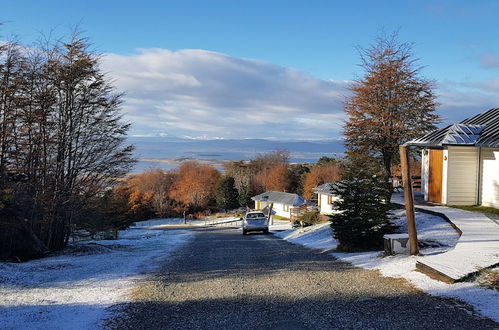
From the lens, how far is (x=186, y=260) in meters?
13.2

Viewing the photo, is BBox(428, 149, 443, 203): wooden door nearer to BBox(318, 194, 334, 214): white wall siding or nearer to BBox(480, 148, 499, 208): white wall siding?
BBox(480, 148, 499, 208): white wall siding

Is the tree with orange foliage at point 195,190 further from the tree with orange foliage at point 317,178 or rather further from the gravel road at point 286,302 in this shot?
the gravel road at point 286,302

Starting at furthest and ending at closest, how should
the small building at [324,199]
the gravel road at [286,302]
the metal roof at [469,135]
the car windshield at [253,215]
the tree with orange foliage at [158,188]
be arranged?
the tree with orange foliage at [158,188]
the small building at [324,199]
the car windshield at [253,215]
the metal roof at [469,135]
the gravel road at [286,302]

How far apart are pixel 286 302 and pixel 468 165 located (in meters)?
13.1

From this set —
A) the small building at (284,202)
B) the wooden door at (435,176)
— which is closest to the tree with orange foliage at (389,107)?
the wooden door at (435,176)

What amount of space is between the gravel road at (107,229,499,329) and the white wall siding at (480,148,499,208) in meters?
9.03

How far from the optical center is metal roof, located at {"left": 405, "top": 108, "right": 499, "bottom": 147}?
16469 mm

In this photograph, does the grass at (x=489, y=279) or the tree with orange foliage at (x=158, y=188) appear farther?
the tree with orange foliage at (x=158, y=188)

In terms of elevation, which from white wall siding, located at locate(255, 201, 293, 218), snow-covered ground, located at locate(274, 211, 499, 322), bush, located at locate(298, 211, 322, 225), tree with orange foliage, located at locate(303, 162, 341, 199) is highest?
tree with orange foliage, located at locate(303, 162, 341, 199)

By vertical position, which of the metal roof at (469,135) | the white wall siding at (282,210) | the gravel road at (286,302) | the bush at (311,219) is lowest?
the white wall siding at (282,210)

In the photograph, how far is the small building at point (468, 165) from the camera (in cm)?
1669

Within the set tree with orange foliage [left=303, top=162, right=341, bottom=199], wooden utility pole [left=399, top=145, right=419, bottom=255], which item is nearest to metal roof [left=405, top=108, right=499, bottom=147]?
wooden utility pole [left=399, top=145, right=419, bottom=255]

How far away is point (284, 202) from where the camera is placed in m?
55.1

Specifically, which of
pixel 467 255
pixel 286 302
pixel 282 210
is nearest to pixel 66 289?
pixel 286 302
